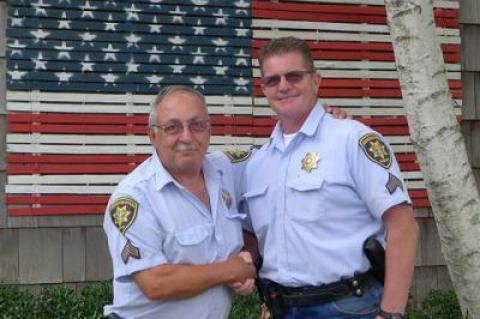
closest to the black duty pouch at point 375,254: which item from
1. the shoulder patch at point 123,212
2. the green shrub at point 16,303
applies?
the shoulder patch at point 123,212

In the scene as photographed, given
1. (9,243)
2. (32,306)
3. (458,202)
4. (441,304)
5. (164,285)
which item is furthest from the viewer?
(441,304)

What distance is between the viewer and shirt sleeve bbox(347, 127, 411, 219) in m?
2.31

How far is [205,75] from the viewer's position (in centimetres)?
459

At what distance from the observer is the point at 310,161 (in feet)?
8.01

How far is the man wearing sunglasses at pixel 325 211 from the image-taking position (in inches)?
91.1

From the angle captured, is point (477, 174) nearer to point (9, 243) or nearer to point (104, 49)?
point (104, 49)

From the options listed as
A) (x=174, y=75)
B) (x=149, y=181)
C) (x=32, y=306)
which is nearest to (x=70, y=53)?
(x=174, y=75)

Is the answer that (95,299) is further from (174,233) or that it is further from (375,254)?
(375,254)

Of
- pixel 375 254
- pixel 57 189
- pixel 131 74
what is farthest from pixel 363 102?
pixel 375 254

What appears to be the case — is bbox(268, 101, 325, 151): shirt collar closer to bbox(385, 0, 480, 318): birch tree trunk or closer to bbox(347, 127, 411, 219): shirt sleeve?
bbox(347, 127, 411, 219): shirt sleeve

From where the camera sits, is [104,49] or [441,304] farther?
[441,304]

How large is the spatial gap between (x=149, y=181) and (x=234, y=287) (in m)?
0.43

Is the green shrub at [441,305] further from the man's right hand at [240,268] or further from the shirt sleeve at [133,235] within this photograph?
the shirt sleeve at [133,235]

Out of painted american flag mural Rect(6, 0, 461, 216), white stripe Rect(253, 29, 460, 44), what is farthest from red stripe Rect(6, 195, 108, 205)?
white stripe Rect(253, 29, 460, 44)
